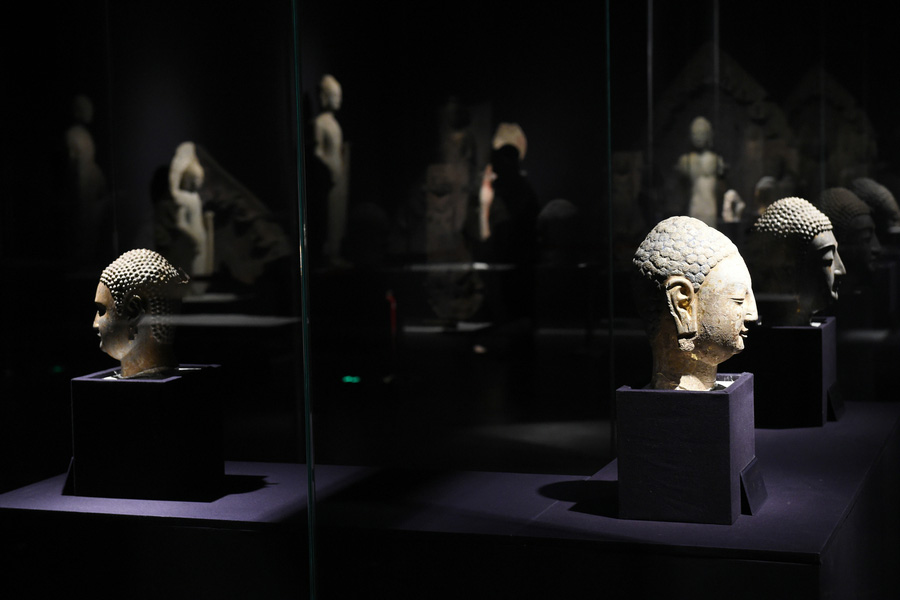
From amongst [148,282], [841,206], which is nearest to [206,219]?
[148,282]

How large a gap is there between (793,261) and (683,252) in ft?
4.30

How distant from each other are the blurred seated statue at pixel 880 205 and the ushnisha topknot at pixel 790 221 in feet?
0.70

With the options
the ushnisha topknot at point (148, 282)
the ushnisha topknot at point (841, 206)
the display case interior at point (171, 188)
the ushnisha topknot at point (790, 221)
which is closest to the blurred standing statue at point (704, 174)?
the ushnisha topknot at point (790, 221)

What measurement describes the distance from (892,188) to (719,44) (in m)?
0.79

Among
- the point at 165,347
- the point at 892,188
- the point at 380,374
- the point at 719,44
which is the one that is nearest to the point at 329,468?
the point at 380,374

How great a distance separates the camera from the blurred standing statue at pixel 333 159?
2.62 m

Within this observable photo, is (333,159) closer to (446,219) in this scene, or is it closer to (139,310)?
(446,219)

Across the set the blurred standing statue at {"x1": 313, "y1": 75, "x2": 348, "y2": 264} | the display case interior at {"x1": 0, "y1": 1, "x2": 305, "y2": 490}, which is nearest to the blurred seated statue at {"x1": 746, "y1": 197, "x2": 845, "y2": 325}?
the blurred standing statue at {"x1": 313, "y1": 75, "x2": 348, "y2": 264}

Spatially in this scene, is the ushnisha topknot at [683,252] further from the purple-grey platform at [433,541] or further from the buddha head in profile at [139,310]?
the buddha head in profile at [139,310]

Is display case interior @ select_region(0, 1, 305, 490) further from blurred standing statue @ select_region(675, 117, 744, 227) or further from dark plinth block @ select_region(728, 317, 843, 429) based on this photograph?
dark plinth block @ select_region(728, 317, 843, 429)

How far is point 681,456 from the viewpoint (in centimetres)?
273

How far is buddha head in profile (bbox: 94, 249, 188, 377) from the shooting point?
2.44 m

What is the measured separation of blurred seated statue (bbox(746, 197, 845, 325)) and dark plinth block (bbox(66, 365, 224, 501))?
198 centimetres

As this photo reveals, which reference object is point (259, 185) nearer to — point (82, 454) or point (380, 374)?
point (380, 374)
